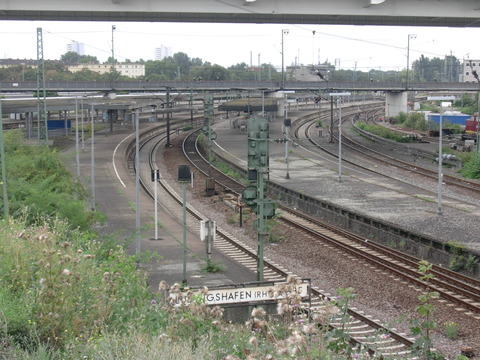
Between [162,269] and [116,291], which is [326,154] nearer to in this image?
[162,269]

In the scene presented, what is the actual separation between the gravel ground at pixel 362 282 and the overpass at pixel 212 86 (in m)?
33.9

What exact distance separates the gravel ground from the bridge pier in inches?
2221

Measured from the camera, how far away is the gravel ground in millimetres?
14133

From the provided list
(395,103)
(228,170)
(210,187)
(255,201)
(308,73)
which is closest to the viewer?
(255,201)

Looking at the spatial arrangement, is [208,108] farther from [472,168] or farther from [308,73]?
[308,73]

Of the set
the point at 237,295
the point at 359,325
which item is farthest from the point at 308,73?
the point at 237,295

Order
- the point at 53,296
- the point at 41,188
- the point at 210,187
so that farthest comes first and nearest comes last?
the point at 210,187
the point at 41,188
the point at 53,296

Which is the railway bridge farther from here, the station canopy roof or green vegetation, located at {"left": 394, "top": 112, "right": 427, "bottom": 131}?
green vegetation, located at {"left": 394, "top": 112, "right": 427, "bottom": 131}

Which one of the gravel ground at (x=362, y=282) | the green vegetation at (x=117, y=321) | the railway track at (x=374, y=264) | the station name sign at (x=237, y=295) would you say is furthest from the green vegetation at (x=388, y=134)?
the green vegetation at (x=117, y=321)

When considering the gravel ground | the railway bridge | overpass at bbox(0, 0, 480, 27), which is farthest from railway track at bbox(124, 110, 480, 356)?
the railway bridge

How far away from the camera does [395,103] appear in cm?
8144

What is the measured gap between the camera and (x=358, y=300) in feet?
54.9

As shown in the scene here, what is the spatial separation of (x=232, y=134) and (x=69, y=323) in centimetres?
5472

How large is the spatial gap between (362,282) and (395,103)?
66.1 meters
